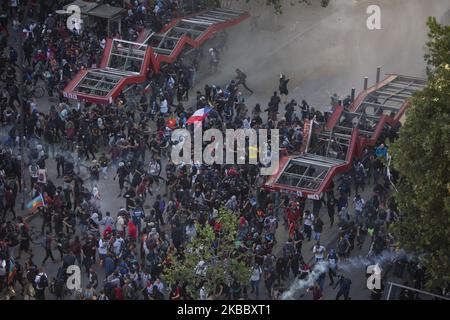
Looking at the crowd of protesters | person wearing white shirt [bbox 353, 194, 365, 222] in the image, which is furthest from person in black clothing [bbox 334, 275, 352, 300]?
person wearing white shirt [bbox 353, 194, 365, 222]

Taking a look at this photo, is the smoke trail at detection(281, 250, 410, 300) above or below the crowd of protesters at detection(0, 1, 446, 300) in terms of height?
below

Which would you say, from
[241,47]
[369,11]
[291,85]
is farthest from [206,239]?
[369,11]

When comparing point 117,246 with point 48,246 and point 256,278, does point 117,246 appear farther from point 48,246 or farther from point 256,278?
point 256,278

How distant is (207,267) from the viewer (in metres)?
29.1

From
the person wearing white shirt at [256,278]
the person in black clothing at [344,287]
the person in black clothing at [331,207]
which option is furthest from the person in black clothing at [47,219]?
the person in black clothing at [344,287]

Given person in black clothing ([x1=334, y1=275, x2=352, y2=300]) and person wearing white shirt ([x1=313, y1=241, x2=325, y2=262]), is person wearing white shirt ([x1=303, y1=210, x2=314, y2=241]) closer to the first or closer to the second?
person wearing white shirt ([x1=313, y1=241, x2=325, y2=262])

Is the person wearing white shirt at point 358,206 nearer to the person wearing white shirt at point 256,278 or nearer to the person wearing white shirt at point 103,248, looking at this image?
the person wearing white shirt at point 256,278

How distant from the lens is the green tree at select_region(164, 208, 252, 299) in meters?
29.1

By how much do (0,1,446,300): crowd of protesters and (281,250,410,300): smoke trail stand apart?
0.17 meters

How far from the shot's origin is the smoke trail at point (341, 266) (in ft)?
99.7

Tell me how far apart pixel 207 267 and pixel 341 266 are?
4.52m

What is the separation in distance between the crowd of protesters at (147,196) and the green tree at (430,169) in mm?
1636

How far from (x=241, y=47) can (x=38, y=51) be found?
28.5ft

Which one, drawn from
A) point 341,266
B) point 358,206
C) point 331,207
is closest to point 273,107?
point 331,207
